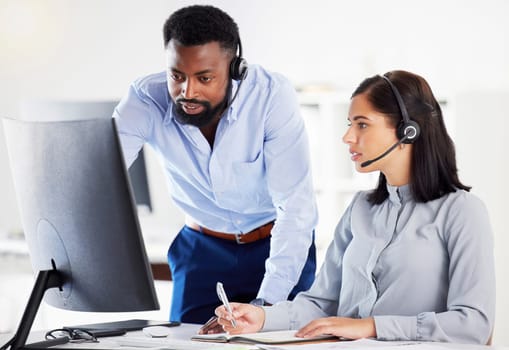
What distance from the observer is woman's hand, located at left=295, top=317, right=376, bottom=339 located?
55.9 inches

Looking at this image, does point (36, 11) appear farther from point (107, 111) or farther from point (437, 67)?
point (437, 67)

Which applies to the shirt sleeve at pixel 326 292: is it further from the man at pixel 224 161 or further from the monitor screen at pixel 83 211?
the monitor screen at pixel 83 211

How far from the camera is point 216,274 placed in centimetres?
211

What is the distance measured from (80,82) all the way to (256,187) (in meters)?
2.75

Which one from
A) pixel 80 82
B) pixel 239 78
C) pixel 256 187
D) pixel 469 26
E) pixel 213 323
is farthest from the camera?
pixel 80 82

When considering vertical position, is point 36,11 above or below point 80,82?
above

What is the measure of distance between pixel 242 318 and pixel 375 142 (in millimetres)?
465

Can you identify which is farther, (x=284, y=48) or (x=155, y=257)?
(x=284, y=48)

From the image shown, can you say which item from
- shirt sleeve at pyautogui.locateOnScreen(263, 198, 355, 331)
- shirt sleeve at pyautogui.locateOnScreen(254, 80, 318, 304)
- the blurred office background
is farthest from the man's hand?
the blurred office background

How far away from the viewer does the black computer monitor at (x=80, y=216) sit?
1.18 metres

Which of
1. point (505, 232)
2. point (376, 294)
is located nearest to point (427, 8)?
point (505, 232)

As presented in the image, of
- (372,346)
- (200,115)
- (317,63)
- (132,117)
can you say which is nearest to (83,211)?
(372,346)

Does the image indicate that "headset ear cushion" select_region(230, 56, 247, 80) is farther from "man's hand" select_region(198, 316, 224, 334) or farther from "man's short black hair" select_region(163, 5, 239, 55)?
"man's hand" select_region(198, 316, 224, 334)

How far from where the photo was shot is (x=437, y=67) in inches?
153
